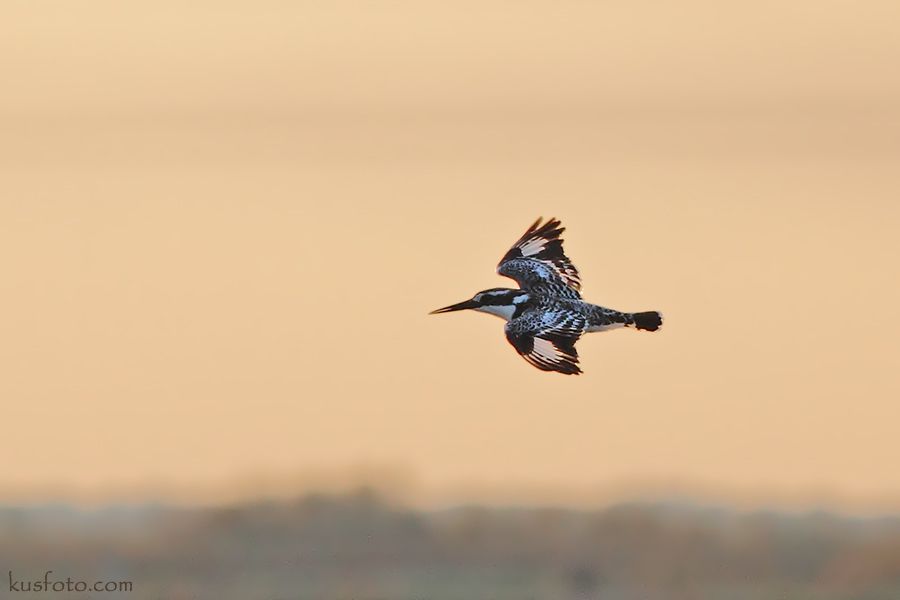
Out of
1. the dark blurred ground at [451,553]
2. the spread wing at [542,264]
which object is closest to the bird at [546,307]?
the spread wing at [542,264]

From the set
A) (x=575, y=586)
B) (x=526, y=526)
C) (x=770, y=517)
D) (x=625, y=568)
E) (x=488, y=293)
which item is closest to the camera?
(x=488, y=293)

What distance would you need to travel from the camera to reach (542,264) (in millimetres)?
26984

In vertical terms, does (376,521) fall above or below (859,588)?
above

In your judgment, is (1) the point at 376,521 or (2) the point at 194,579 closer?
(2) the point at 194,579

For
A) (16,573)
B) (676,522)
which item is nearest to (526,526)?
(676,522)

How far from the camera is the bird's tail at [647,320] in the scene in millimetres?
25766

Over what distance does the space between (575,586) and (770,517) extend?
10.8 metres

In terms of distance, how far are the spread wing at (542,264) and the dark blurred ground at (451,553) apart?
23.4 ft

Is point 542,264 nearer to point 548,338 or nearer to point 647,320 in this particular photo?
point 647,320

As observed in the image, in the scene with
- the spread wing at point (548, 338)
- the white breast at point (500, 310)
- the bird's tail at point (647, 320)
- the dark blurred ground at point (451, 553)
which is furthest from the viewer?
the dark blurred ground at point (451, 553)

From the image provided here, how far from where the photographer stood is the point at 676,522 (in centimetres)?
4300

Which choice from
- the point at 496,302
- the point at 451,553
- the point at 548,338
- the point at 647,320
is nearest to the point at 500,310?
the point at 496,302

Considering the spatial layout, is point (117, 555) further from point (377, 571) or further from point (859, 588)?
point (859, 588)

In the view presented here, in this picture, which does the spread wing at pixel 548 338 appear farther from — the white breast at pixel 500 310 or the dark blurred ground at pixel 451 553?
the dark blurred ground at pixel 451 553
